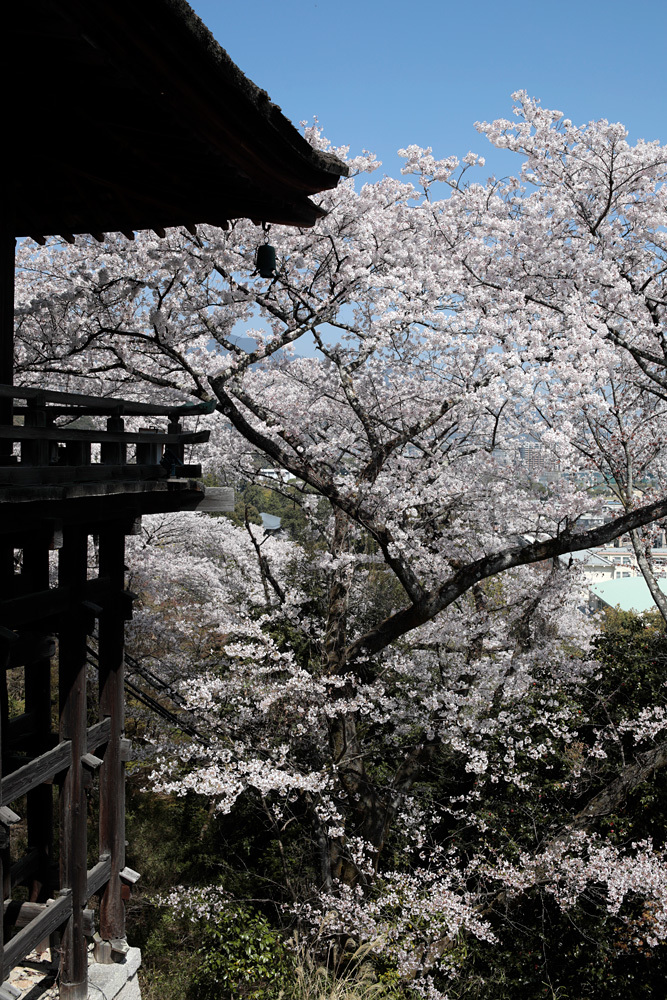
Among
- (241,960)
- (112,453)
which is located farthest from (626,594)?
(112,453)

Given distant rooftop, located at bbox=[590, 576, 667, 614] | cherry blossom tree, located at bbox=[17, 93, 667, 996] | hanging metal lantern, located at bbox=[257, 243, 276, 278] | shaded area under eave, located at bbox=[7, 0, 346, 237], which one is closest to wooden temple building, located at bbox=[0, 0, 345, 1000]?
shaded area under eave, located at bbox=[7, 0, 346, 237]

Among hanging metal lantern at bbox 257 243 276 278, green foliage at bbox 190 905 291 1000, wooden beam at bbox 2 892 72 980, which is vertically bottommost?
green foliage at bbox 190 905 291 1000

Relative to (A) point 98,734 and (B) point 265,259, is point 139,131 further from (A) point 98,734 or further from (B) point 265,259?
(A) point 98,734

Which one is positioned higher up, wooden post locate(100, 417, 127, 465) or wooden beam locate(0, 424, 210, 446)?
wooden beam locate(0, 424, 210, 446)

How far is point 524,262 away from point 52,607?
7.26 m

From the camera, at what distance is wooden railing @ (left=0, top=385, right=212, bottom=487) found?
2803mm

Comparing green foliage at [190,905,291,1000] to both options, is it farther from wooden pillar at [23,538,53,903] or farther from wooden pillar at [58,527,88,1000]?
wooden pillar at [58,527,88,1000]

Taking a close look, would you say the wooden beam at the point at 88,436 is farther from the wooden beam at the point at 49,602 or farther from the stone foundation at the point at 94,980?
the stone foundation at the point at 94,980

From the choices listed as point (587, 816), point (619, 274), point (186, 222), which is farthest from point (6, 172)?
point (587, 816)

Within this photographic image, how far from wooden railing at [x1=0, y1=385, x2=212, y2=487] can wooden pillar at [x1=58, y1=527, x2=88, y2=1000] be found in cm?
56

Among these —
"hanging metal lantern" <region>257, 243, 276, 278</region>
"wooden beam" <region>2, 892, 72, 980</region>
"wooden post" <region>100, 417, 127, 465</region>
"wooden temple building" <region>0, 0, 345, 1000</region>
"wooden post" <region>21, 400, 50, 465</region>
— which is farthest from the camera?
"hanging metal lantern" <region>257, 243, 276, 278</region>

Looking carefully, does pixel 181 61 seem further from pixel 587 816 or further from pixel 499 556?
pixel 587 816

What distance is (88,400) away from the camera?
3363 mm

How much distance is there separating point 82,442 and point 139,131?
138 cm
